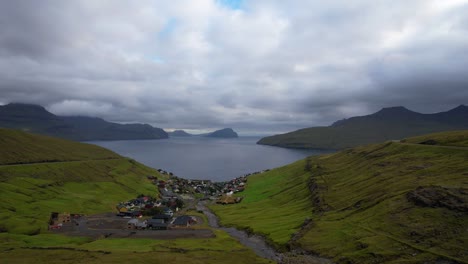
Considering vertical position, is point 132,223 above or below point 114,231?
above

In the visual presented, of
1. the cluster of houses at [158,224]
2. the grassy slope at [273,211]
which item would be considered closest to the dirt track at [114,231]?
the cluster of houses at [158,224]

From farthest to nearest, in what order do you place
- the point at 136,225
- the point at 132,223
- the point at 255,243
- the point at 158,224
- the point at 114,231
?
1. the point at 158,224
2. the point at 136,225
3. the point at 132,223
4. the point at 114,231
5. the point at 255,243

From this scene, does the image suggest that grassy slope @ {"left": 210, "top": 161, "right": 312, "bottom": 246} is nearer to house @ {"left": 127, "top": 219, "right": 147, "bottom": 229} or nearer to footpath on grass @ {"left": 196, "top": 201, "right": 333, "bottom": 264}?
footpath on grass @ {"left": 196, "top": 201, "right": 333, "bottom": 264}

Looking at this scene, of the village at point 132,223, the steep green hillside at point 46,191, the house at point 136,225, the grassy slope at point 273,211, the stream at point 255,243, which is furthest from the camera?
the house at point 136,225

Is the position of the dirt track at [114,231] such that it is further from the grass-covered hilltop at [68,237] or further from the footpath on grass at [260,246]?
the footpath on grass at [260,246]

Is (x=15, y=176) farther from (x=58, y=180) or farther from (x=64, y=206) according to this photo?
(x=64, y=206)

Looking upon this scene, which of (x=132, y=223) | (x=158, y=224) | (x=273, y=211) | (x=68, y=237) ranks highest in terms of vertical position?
(x=68, y=237)

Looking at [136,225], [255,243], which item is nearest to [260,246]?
[255,243]

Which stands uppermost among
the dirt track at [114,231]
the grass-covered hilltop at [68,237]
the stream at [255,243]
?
the grass-covered hilltop at [68,237]

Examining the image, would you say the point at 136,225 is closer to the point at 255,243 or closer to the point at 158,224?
the point at 158,224
